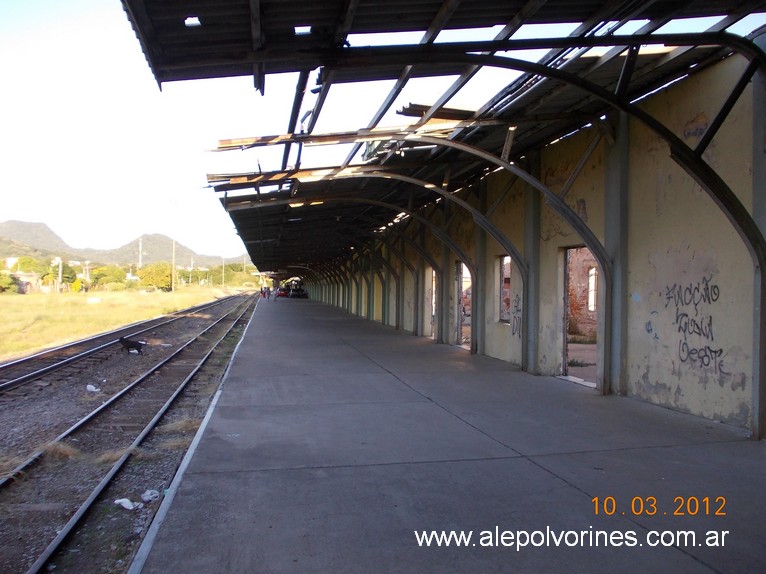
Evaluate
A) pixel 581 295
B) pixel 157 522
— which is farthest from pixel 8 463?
pixel 581 295

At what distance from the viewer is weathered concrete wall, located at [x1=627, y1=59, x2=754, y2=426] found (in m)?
6.75

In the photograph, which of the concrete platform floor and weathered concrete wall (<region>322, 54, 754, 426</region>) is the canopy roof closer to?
weathered concrete wall (<region>322, 54, 754, 426</region>)

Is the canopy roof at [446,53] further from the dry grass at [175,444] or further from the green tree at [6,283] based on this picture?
the green tree at [6,283]

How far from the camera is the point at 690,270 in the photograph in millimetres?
7492

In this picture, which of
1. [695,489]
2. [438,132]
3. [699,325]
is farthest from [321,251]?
[695,489]

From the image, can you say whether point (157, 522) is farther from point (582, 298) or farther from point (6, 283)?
point (6, 283)

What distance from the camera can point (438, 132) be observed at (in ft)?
32.8

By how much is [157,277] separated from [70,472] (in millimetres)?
112017

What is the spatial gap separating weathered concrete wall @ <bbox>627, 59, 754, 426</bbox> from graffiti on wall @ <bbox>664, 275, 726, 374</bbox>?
0.01 meters

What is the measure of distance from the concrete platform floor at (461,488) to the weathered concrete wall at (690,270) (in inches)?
20.1

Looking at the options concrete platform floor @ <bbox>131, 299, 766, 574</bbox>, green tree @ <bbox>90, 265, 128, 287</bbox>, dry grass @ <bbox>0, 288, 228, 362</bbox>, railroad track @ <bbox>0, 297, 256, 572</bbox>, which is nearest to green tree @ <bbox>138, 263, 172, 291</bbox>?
green tree @ <bbox>90, 265, 128, 287</bbox>

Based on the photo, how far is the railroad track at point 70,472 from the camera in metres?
4.56

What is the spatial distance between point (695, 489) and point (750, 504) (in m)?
0.40

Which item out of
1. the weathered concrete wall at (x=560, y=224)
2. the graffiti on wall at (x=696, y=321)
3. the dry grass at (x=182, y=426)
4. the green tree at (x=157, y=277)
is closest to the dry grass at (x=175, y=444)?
the dry grass at (x=182, y=426)
